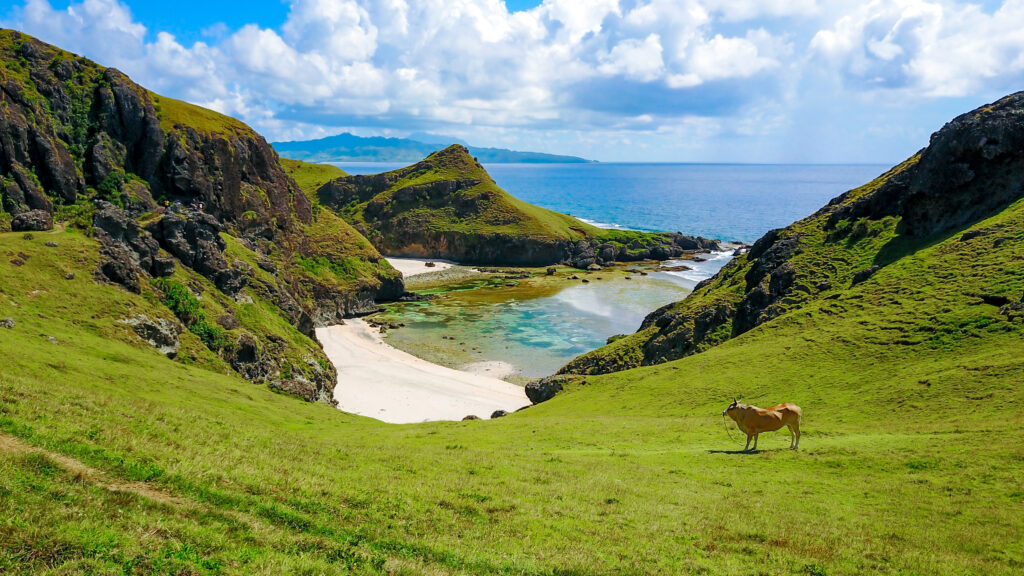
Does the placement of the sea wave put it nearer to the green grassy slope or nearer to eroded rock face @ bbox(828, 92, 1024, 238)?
eroded rock face @ bbox(828, 92, 1024, 238)

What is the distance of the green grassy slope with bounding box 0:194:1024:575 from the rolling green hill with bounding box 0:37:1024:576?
0.11m

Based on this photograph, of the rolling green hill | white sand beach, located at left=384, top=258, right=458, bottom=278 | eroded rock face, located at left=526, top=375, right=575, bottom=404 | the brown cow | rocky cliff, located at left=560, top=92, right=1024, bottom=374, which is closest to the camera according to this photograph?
the rolling green hill

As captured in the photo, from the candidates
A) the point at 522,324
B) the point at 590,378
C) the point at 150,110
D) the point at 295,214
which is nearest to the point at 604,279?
the point at 522,324

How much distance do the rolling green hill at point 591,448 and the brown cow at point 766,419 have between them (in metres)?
1.01

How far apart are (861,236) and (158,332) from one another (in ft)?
251

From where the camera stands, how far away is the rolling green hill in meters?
12.7

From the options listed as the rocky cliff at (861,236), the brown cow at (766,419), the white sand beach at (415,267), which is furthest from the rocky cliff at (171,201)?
the brown cow at (766,419)

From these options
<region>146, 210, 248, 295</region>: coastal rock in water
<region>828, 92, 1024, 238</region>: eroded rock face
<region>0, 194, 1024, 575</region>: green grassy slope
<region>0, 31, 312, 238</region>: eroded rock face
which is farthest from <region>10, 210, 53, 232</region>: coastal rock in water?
<region>828, 92, 1024, 238</region>: eroded rock face

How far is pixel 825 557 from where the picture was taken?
14539mm

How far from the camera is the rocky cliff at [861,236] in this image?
54938 millimetres

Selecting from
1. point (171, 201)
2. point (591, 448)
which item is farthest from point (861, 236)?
point (171, 201)

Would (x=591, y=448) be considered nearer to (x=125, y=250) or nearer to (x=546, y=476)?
(x=546, y=476)

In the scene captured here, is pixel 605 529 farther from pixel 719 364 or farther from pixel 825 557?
pixel 719 364

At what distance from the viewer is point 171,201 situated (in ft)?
300
